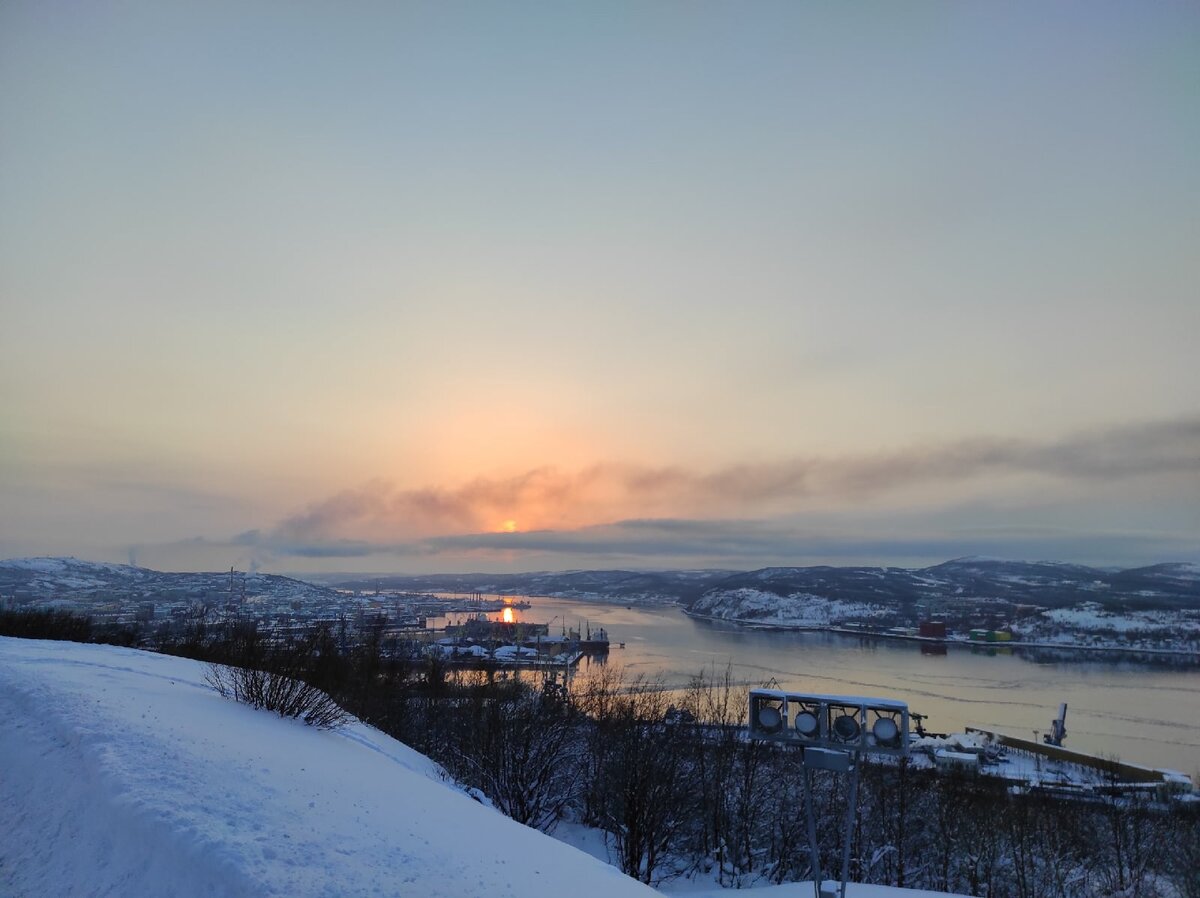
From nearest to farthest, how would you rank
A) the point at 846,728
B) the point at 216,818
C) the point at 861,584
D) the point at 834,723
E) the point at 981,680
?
the point at 216,818
the point at 846,728
the point at 834,723
the point at 981,680
the point at 861,584

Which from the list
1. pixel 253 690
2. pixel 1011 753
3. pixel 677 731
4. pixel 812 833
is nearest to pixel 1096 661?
pixel 1011 753

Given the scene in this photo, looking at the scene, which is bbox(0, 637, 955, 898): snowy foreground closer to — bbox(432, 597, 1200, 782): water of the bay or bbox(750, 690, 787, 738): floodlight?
bbox(750, 690, 787, 738): floodlight

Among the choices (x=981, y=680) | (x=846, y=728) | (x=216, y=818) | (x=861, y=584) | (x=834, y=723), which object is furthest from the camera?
(x=861, y=584)

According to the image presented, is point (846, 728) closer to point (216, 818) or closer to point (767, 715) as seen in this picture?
point (767, 715)

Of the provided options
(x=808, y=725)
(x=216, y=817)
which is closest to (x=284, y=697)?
(x=216, y=817)

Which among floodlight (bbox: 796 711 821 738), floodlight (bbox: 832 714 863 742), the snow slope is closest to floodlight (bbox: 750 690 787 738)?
floodlight (bbox: 796 711 821 738)

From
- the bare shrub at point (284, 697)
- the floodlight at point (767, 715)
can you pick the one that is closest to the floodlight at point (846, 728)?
the floodlight at point (767, 715)

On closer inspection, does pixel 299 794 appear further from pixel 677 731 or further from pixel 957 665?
pixel 957 665
